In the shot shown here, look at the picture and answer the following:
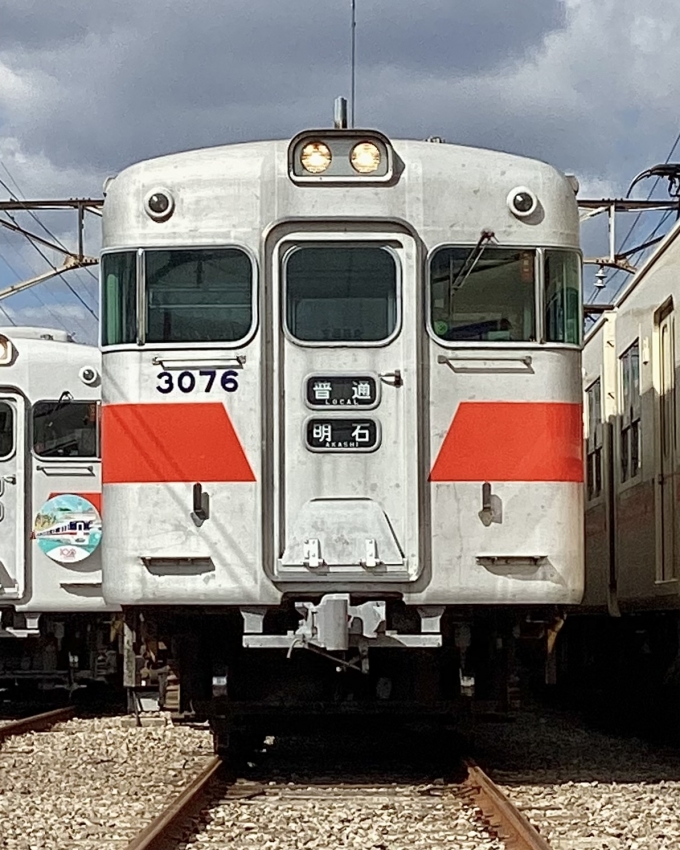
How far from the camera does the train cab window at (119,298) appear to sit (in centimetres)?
960

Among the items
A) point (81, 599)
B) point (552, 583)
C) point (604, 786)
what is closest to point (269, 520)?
point (552, 583)

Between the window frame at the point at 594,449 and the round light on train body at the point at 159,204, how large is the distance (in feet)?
20.1

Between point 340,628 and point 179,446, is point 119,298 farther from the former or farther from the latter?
point 340,628

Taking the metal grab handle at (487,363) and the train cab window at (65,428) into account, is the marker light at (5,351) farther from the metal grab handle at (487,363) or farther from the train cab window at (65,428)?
the metal grab handle at (487,363)

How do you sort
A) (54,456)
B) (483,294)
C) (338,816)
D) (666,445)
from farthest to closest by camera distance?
(54,456) < (666,445) < (483,294) < (338,816)

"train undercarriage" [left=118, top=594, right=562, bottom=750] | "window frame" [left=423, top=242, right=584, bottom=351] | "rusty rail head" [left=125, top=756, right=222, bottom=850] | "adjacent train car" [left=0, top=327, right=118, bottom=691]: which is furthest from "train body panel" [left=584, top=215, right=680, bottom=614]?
"adjacent train car" [left=0, top=327, right=118, bottom=691]

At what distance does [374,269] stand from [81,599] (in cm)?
664

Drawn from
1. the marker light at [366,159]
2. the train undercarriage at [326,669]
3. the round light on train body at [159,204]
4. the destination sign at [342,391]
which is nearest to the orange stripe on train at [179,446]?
the destination sign at [342,391]

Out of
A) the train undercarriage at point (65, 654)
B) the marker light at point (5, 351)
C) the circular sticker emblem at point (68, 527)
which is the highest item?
the marker light at point (5, 351)

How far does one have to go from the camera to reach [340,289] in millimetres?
9562

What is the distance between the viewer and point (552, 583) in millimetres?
9398

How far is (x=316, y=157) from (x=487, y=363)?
1.53m

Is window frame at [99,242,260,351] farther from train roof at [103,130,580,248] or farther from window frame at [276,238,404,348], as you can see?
window frame at [276,238,404,348]

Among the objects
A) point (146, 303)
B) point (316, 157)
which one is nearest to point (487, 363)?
point (316, 157)
